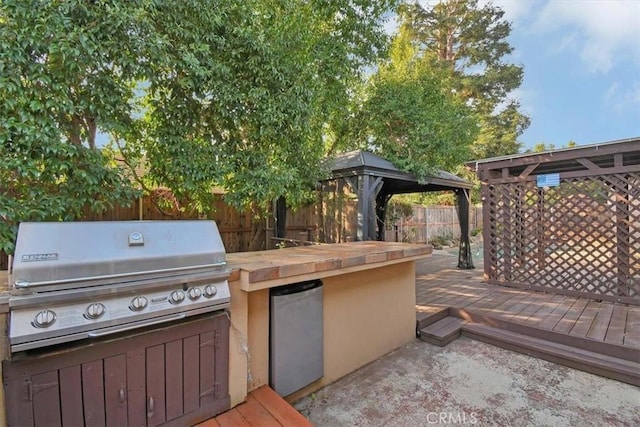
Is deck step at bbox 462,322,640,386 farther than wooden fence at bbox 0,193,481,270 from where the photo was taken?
No

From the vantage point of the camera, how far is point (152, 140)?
354 centimetres

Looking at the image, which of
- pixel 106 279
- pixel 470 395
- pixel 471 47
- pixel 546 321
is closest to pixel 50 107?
pixel 106 279

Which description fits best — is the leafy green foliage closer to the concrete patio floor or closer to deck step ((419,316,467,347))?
the concrete patio floor

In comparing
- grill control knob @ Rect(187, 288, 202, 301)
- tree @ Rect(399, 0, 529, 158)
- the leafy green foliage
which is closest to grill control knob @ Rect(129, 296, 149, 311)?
grill control knob @ Rect(187, 288, 202, 301)

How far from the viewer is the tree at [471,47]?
1359 cm

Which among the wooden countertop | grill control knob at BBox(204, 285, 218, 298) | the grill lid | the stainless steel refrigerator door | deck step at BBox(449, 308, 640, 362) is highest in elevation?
the grill lid

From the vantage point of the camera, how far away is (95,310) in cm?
132

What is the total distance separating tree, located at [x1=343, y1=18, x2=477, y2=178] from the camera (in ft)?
20.2

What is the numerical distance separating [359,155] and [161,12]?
3.48 meters

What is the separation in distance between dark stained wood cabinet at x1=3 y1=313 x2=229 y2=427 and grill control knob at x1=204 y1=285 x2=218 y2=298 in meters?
0.15

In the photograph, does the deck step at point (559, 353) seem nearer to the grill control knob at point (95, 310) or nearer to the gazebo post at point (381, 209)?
the grill control knob at point (95, 310)

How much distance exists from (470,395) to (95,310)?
2.68 meters

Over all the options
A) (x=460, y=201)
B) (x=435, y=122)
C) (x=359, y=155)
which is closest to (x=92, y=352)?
(x=359, y=155)

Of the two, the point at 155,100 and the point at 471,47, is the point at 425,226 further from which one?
the point at 155,100
